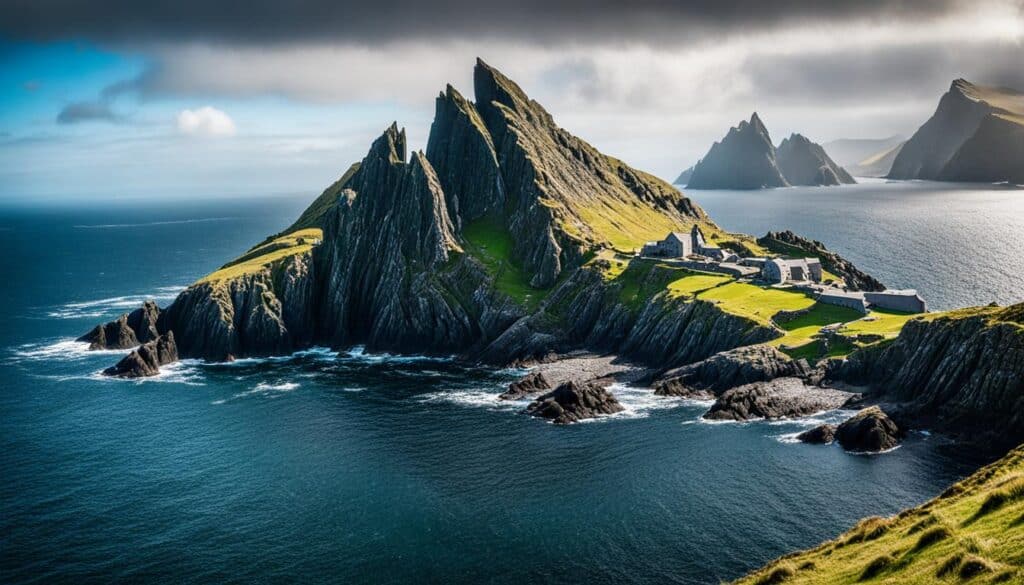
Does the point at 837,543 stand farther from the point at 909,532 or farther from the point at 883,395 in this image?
the point at 883,395

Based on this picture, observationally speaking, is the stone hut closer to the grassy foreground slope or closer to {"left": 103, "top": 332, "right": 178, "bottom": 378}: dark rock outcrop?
{"left": 103, "top": 332, "right": 178, "bottom": 378}: dark rock outcrop

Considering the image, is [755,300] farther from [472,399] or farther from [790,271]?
[472,399]

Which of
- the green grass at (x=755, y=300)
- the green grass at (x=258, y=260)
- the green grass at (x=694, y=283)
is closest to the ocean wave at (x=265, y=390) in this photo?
the green grass at (x=258, y=260)

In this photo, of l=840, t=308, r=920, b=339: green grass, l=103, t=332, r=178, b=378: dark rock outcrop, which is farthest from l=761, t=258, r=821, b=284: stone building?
l=103, t=332, r=178, b=378: dark rock outcrop

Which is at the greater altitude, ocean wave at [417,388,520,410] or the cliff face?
the cliff face

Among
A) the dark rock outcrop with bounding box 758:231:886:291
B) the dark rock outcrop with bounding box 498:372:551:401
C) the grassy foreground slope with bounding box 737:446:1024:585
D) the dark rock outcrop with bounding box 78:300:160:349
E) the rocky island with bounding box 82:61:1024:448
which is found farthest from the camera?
the dark rock outcrop with bounding box 758:231:886:291

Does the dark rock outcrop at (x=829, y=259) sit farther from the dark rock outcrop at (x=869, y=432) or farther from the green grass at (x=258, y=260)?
the green grass at (x=258, y=260)

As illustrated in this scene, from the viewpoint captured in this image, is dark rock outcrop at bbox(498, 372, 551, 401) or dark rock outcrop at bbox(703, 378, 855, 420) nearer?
dark rock outcrop at bbox(703, 378, 855, 420)
